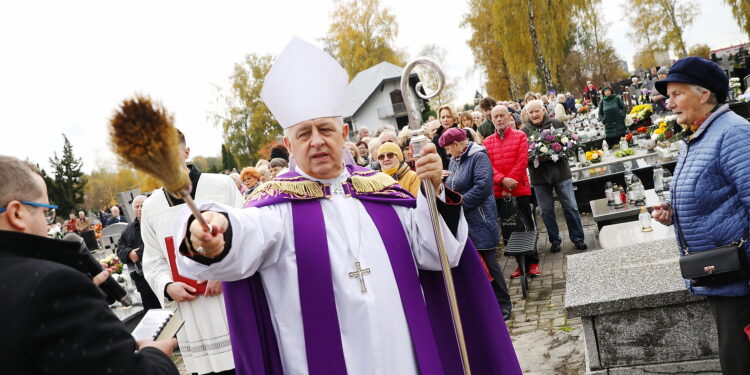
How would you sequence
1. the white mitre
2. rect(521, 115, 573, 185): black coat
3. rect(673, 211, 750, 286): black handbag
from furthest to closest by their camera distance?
rect(521, 115, 573, 185): black coat → rect(673, 211, 750, 286): black handbag → the white mitre

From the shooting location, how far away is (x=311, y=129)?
271cm

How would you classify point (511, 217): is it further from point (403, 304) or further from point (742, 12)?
point (742, 12)

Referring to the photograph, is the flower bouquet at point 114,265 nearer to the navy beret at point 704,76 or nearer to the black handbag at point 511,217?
the black handbag at point 511,217

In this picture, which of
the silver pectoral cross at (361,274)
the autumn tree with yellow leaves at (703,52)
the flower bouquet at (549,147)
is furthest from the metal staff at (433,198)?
the autumn tree with yellow leaves at (703,52)

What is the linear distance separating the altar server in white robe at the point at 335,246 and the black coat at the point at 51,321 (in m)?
0.61

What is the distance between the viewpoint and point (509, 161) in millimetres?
7348

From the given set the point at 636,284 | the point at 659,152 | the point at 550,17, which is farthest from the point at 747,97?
the point at 550,17

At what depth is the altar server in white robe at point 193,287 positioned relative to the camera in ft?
13.0

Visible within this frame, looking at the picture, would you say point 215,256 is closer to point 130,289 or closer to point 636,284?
point 636,284

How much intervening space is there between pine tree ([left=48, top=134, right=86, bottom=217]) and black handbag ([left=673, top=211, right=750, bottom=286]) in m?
46.8

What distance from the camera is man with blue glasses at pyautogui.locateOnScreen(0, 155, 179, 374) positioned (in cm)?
162

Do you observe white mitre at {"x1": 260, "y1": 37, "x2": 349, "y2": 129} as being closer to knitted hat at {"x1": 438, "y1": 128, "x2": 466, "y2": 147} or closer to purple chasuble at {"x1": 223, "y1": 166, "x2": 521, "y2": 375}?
purple chasuble at {"x1": 223, "y1": 166, "x2": 521, "y2": 375}

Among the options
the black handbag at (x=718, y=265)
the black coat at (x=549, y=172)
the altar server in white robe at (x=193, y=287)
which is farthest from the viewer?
the black coat at (x=549, y=172)

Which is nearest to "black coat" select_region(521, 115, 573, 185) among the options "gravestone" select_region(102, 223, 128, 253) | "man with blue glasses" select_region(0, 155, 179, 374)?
"man with blue glasses" select_region(0, 155, 179, 374)
